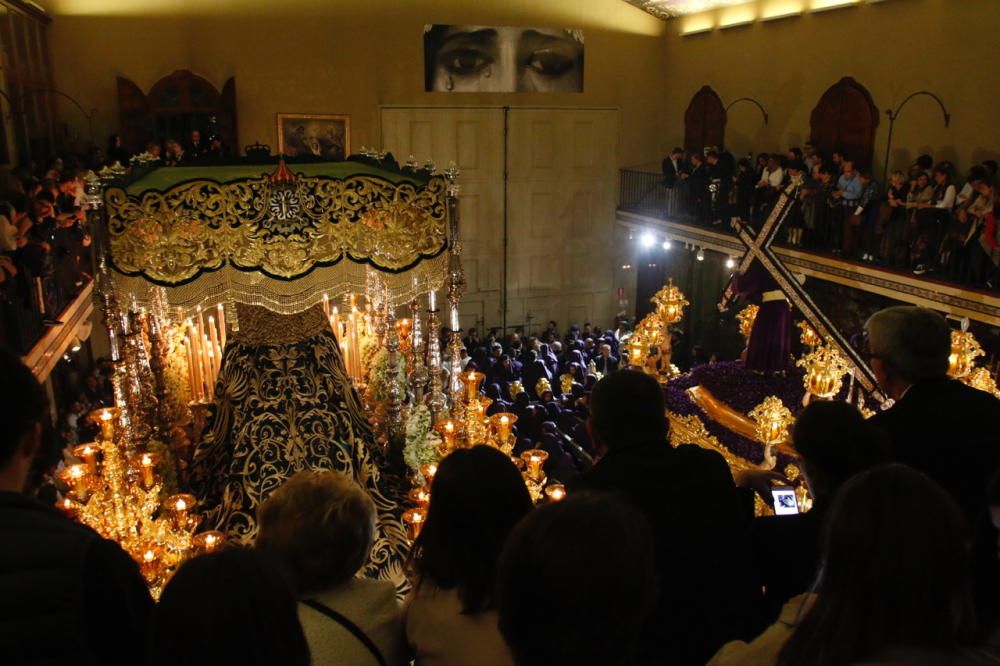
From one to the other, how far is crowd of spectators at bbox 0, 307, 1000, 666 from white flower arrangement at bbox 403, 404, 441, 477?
13.9 ft

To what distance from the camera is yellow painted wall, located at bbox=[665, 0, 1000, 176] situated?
11.2 metres

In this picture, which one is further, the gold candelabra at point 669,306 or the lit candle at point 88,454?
the gold candelabra at point 669,306

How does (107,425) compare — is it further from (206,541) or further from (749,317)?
(749,317)

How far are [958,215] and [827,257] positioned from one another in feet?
7.36

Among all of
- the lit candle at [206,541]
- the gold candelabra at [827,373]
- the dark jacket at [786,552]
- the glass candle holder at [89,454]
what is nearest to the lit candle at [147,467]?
the glass candle holder at [89,454]

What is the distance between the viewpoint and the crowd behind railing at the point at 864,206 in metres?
9.88

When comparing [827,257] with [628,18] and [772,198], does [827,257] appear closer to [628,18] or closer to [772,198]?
[772,198]

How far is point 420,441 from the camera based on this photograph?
23.0ft

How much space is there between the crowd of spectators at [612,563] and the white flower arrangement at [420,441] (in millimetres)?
4241

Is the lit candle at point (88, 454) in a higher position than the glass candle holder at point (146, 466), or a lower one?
higher

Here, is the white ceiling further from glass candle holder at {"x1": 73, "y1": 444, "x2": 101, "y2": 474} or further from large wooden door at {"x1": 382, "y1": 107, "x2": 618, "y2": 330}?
glass candle holder at {"x1": 73, "y1": 444, "x2": 101, "y2": 474}

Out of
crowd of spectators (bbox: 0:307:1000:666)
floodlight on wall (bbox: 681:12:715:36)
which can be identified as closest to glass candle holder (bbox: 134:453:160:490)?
crowd of spectators (bbox: 0:307:1000:666)

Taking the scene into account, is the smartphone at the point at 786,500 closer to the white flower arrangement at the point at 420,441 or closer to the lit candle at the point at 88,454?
the white flower arrangement at the point at 420,441

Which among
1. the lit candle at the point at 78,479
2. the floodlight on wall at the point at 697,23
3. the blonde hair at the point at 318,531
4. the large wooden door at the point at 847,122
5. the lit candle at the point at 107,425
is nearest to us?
the blonde hair at the point at 318,531
